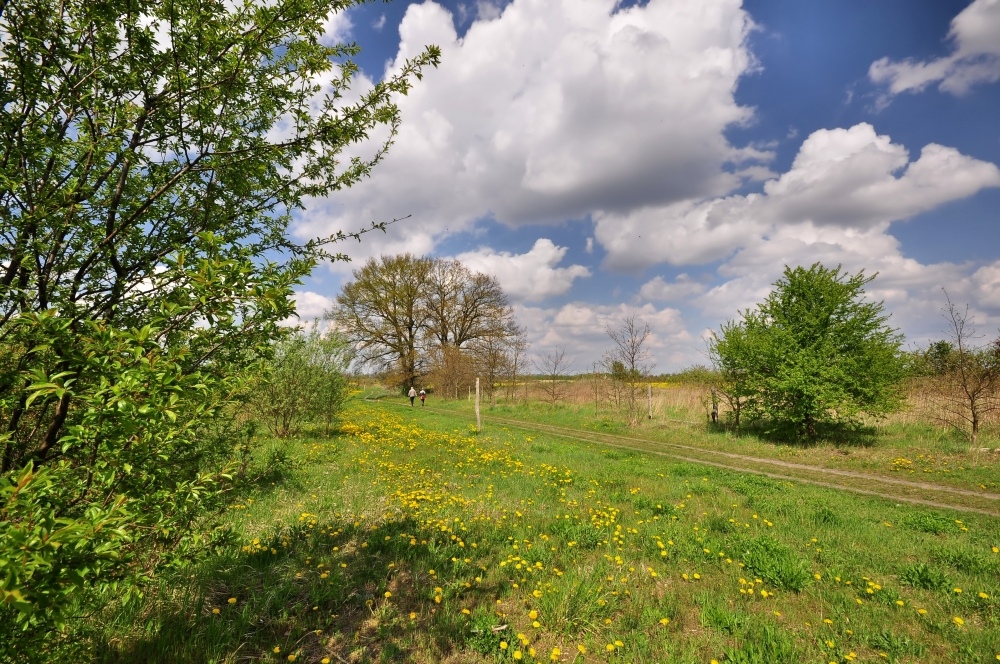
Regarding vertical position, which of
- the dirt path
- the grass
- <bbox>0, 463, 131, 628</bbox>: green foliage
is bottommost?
the dirt path

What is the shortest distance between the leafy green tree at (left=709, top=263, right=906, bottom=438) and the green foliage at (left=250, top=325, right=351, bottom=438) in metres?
16.2

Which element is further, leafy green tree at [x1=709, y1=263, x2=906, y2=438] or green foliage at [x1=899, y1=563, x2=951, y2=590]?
leafy green tree at [x1=709, y1=263, x2=906, y2=438]

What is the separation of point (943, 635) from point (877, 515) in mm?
4275

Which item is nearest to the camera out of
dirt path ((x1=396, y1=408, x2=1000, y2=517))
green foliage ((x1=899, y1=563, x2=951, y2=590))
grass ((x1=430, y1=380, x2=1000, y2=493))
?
green foliage ((x1=899, y1=563, x2=951, y2=590))

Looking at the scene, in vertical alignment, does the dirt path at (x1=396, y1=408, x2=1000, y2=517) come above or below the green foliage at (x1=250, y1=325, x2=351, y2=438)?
below

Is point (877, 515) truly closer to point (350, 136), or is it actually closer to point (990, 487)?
point (990, 487)

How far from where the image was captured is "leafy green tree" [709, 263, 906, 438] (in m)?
14.7

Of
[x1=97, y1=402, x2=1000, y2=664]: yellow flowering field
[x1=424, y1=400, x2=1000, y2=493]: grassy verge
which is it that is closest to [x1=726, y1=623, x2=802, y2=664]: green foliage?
[x1=97, y1=402, x2=1000, y2=664]: yellow flowering field

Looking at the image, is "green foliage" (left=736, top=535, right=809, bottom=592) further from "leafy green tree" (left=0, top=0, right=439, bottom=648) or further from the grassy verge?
the grassy verge

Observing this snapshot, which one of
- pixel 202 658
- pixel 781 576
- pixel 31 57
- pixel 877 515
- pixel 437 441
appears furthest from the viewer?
pixel 437 441

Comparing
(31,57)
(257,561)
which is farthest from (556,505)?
(31,57)

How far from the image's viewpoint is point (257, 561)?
5.15 metres

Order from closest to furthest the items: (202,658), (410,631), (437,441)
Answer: (202,658)
(410,631)
(437,441)

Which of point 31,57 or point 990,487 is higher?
point 31,57
